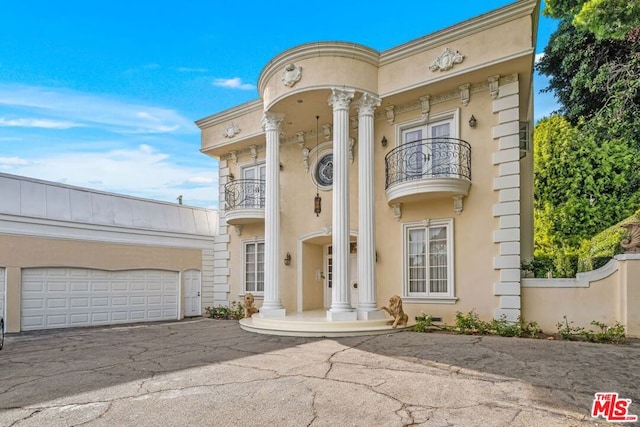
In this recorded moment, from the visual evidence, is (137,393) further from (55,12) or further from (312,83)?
(55,12)

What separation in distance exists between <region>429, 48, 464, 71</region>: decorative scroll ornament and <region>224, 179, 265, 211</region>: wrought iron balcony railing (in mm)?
6205

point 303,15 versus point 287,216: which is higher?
point 303,15

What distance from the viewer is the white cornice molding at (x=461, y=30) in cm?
895

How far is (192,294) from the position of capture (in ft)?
47.6

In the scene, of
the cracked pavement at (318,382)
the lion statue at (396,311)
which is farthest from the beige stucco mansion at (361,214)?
the cracked pavement at (318,382)

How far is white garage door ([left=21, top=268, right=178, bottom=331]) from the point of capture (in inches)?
438

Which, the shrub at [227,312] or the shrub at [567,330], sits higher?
the shrub at [567,330]

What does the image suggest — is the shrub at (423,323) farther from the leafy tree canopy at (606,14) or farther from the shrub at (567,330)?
the leafy tree canopy at (606,14)

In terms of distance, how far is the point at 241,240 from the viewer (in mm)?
13977

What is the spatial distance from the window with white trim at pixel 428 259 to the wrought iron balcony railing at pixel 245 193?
192 inches

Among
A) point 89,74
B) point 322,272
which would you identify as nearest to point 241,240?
point 322,272

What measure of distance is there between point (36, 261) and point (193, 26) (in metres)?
7.38

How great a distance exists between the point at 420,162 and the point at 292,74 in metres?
3.76

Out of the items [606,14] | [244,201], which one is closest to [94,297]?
[244,201]
